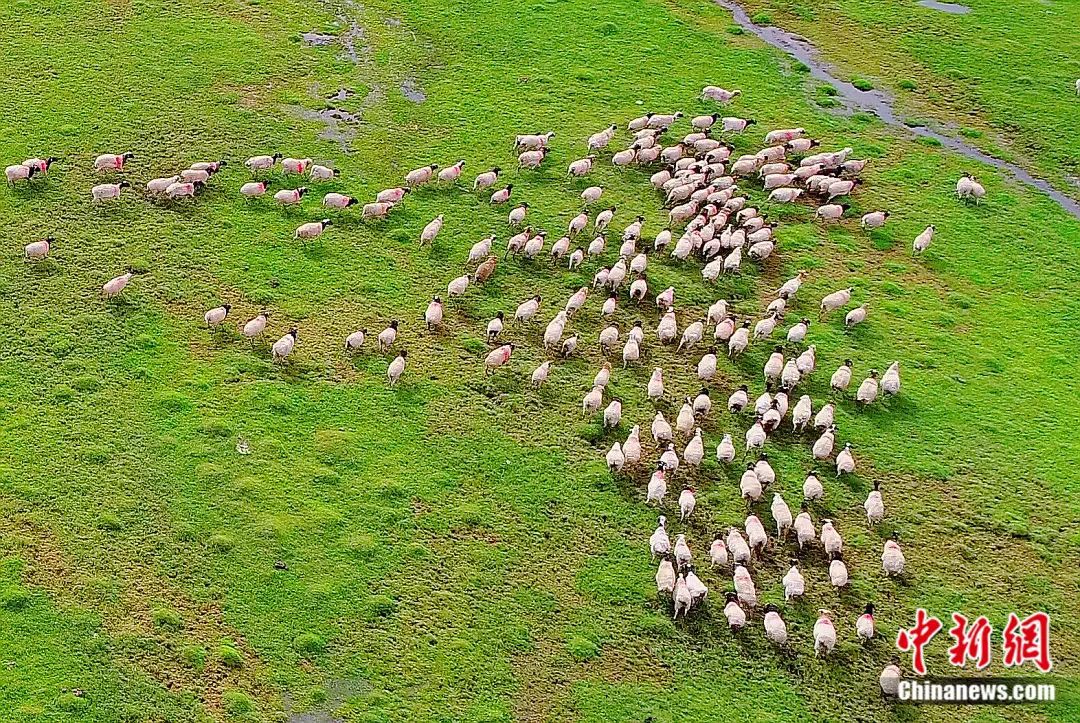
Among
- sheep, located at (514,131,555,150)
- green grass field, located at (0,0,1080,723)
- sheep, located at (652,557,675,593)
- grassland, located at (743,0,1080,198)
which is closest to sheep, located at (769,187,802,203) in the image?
green grass field, located at (0,0,1080,723)

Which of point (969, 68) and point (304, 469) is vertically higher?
point (969, 68)

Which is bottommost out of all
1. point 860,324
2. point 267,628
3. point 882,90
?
point 267,628

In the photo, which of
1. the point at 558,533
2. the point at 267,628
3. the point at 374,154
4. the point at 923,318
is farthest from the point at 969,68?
the point at 267,628

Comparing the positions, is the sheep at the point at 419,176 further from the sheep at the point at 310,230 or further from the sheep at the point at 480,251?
the sheep at the point at 480,251

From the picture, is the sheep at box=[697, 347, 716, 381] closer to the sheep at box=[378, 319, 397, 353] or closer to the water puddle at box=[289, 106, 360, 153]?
the sheep at box=[378, 319, 397, 353]

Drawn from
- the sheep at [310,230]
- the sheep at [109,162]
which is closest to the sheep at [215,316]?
the sheep at [310,230]

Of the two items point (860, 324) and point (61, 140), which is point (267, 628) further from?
point (61, 140)
